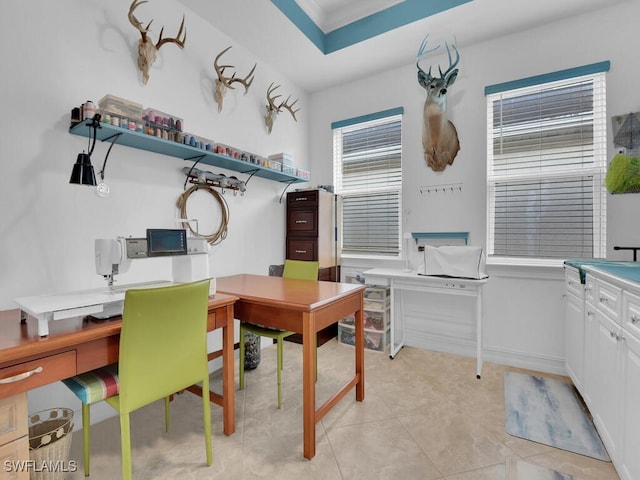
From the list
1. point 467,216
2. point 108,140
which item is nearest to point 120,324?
point 108,140

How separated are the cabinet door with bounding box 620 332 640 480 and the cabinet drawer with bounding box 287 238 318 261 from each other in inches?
96.6

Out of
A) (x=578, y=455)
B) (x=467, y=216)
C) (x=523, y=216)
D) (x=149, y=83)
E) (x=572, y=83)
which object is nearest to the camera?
(x=578, y=455)

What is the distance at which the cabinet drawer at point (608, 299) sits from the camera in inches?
60.9

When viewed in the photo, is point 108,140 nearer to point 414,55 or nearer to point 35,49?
point 35,49

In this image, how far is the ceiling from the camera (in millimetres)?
2559

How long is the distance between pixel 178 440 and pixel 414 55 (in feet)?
12.7

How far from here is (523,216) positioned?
2881 millimetres

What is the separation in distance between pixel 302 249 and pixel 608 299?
251 cm

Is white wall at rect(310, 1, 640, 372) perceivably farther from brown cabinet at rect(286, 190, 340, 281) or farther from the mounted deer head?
brown cabinet at rect(286, 190, 340, 281)

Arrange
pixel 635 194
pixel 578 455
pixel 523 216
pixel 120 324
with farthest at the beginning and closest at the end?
pixel 523 216, pixel 635 194, pixel 578 455, pixel 120 324

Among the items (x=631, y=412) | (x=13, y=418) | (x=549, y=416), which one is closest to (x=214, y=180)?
(x=13, y=418)

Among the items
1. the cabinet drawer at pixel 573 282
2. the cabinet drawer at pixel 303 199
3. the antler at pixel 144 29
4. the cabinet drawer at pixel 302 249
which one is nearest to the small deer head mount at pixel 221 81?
the antler at pixel 144 29

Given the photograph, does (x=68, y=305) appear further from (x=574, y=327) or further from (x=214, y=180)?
(x=574, y=327)

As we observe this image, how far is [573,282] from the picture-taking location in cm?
232
